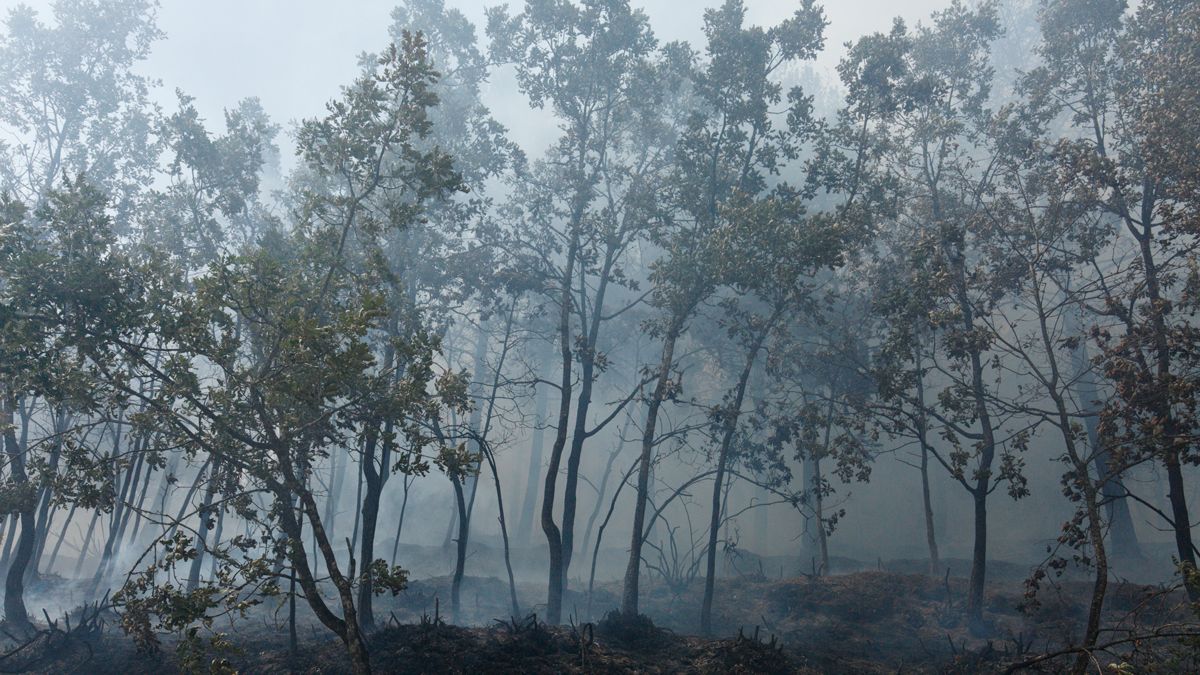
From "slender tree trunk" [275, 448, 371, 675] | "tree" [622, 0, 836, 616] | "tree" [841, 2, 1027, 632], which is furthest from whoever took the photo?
"tree" [622, 0, 836, 616]

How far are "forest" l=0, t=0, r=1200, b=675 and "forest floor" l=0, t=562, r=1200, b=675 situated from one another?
0.12 m

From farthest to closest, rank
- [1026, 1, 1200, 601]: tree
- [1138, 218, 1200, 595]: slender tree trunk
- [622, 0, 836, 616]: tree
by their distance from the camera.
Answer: [622, 0, 836, 616]: tree, [1026, 1, 1200, 601]: tree, [1138, 218, 1200, 595]: slender tree trunk

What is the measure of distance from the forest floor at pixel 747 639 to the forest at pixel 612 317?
120 millimetres

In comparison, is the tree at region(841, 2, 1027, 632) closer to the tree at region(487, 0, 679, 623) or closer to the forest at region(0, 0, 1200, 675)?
the forest at region(0, 0, 1200, 675)

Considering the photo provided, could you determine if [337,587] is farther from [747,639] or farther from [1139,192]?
[1139,192]

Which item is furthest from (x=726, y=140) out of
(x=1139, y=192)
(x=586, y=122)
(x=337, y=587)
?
(x=337, y=587)

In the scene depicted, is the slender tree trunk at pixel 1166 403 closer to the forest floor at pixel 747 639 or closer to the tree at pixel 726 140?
the forest floor at pixel 747 639

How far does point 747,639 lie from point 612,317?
437 inches

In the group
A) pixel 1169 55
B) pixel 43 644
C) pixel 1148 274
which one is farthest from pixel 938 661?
pixel 43 644

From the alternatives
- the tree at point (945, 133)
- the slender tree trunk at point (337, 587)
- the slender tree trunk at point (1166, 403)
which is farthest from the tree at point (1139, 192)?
the slender tree trunk at point (337, 587)

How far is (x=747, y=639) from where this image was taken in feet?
43.1

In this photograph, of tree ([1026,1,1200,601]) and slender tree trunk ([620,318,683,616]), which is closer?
tree ([1026,1,1200,601])

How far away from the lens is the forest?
365 inches

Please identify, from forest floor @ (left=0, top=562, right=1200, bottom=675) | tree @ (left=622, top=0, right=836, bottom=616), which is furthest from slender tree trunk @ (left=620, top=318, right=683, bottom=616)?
forest floor @ (left=0, top=562, right=1200, bottom=675)
